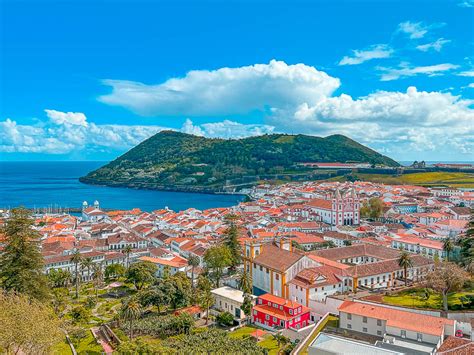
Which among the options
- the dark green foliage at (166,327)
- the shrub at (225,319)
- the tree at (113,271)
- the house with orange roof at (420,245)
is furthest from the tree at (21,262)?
the house with orange roof at (420,245)

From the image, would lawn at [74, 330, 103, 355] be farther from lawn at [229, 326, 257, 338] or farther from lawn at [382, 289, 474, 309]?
lawn at [382, 289, 474, 309]

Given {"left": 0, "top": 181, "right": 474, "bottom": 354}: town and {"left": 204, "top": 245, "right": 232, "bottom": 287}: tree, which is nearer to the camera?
{"left": 0, "top": 181, "right": 474, "bottom": 354}: town

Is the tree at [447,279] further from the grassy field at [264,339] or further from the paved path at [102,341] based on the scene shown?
the paved path at [102,341]

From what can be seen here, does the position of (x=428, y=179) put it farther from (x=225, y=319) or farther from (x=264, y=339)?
→ (x=264, y=339)

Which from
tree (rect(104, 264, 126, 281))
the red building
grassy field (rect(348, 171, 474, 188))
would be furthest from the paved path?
grassy field (rect(348, 171, 474, 188))

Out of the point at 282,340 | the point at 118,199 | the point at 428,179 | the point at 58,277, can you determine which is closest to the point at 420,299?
the point at 282,340
